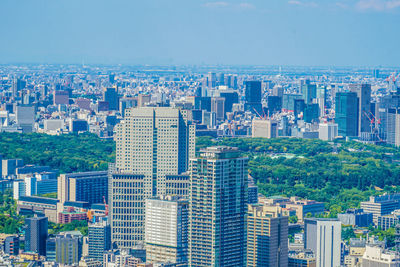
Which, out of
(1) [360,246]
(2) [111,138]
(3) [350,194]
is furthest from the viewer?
(2) [111,138]

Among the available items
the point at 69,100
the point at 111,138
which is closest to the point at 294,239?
the point at 111,138

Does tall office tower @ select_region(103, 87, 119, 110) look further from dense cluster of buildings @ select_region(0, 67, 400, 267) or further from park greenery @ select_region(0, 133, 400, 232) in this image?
dense cluster of buildings @ select_region(0, 67, 400, 267)

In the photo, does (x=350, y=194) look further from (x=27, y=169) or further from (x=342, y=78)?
(x=342, y=78)

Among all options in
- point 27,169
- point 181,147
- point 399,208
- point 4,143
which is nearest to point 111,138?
point 4,143

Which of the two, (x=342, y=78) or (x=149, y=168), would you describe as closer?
(x=149, y=168)

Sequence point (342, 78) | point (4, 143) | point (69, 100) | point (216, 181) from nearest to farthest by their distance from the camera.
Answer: point (216, 181), point (4, 143), point (69, 100), point (342, 78)

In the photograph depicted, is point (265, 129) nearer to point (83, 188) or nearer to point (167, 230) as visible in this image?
point (83, 188)

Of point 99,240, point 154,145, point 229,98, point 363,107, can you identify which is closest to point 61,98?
point 229,98

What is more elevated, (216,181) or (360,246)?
(216,181)
